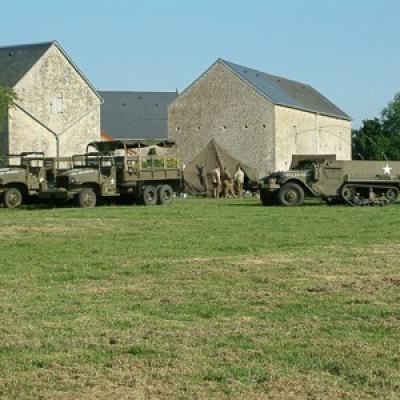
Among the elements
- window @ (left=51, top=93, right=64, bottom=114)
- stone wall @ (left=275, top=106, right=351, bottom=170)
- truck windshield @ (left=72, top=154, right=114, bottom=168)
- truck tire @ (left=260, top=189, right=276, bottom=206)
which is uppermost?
window @ (left=51, top=93, right=64, bottom=114)

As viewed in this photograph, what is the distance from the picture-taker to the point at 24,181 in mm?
31219

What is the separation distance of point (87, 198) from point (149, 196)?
269 cm

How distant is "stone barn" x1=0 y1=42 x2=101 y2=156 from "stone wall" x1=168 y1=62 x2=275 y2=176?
347 inches

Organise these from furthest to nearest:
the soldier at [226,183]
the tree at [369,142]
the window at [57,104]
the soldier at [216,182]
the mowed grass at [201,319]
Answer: the tree at [369,142] < the window at [57,104] < the soldier at [226,183] < the soldier at [216,182] < the mowed grass at [201,319]

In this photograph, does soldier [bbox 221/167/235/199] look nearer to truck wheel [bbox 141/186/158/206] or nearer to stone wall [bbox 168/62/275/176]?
truck wheel [bbox 141/186/158/206]

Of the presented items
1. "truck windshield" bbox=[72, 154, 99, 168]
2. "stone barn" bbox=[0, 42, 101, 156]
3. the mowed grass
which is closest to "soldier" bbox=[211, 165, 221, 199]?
"truck windshield" bbox=[72, 154, 99, 168]

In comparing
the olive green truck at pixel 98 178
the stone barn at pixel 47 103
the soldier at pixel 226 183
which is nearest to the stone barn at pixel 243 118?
the stone barn at pixel 47 103

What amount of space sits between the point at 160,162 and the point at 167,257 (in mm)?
20573

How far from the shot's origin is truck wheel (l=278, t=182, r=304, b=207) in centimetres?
3036

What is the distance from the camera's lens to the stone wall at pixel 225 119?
6319 cm

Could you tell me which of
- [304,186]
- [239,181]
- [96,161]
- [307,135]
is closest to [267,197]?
[304,186]

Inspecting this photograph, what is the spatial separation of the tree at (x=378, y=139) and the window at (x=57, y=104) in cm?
4872

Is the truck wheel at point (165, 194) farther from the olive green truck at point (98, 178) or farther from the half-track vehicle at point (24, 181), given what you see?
the half-track vehicle at point (24, 181)

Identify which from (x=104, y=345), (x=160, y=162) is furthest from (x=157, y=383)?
(x=160, y=162)
